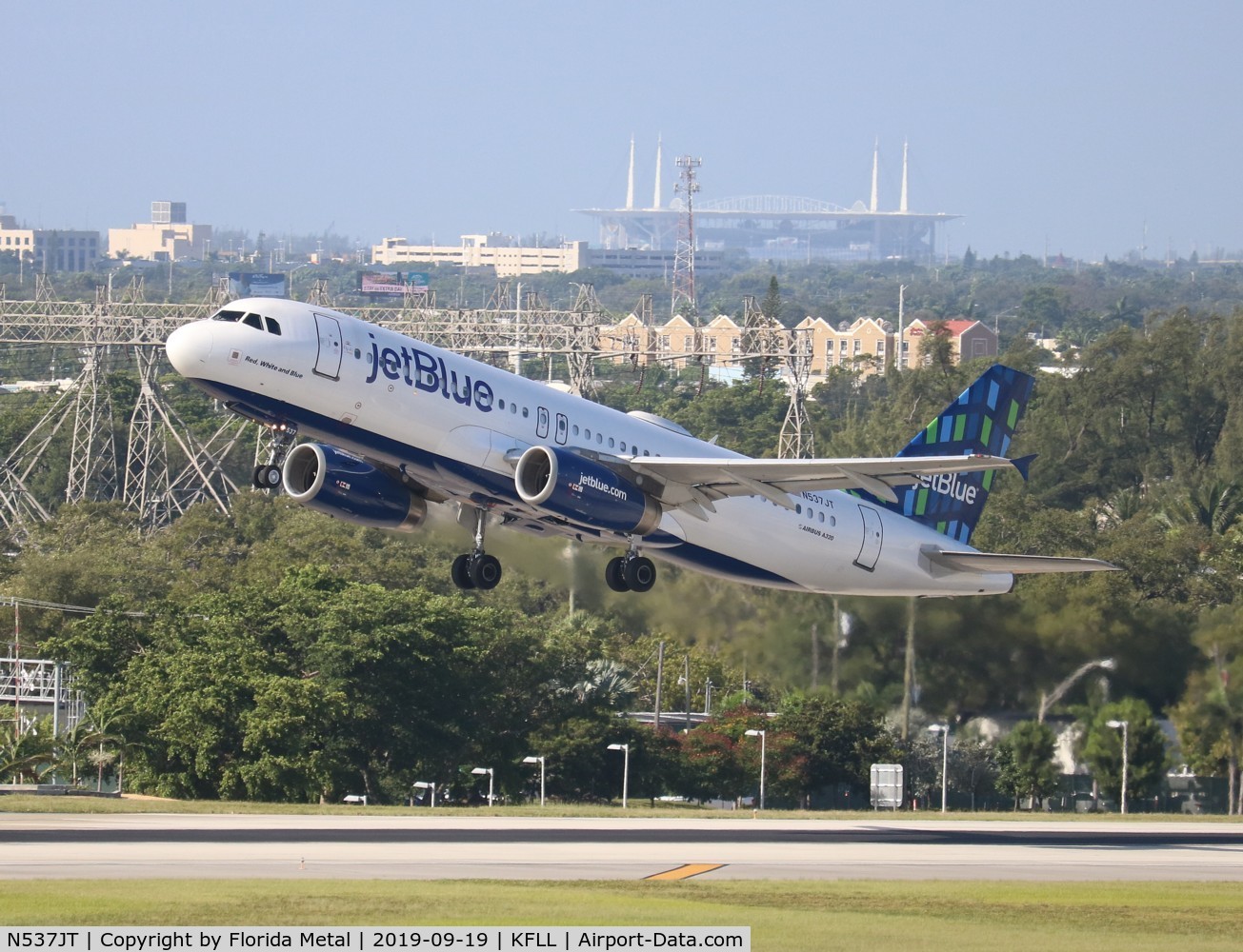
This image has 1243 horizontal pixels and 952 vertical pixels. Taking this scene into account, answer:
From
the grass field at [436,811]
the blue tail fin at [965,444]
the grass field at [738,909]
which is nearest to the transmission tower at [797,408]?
the blue tail fin at [965,444]

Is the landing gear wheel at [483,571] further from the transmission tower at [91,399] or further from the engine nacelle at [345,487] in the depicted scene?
the transmission tower at [91,399]

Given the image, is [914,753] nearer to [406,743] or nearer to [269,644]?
[406,743]

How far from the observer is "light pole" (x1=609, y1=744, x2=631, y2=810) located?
69.8 m

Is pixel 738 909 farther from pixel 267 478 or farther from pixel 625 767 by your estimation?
pixel 625 767

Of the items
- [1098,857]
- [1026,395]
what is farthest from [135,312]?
[1098,857]

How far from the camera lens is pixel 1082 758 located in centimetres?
5791

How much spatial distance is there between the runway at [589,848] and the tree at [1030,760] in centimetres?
460

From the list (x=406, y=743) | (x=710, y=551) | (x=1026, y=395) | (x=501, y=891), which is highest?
(x=1026, y=395)

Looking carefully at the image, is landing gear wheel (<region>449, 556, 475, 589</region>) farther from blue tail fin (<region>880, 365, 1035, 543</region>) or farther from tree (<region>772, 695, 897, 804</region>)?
tree (<region>772, 695, 897, 804</region>)

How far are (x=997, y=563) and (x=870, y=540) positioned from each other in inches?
124

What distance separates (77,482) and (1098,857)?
335 feet

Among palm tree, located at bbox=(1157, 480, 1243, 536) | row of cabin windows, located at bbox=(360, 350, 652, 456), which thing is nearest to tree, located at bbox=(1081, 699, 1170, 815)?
row of cabin windows, located at bbox=(360, 350, 652, 456)

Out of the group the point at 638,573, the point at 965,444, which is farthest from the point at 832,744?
the point at 638,573
